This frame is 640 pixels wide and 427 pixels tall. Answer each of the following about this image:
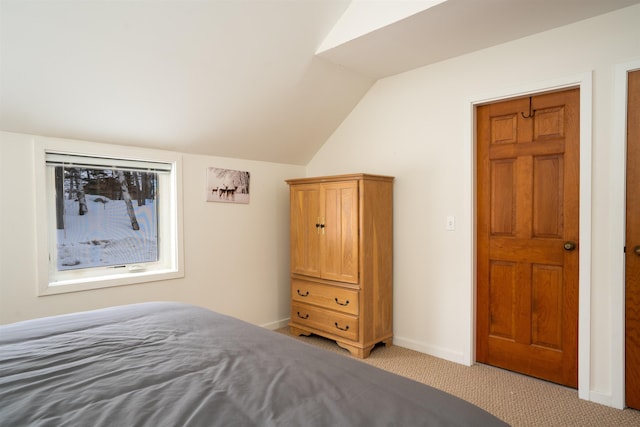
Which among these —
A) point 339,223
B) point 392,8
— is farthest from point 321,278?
point 392,8

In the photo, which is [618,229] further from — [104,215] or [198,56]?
[104,215]

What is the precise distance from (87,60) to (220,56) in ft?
2.55

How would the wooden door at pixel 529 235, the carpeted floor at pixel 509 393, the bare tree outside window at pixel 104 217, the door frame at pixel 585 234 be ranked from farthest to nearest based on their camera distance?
the bare tree outside window at pixel 104 217 < the wooden door at pixel 529 235 < the door frame at pixel 585 234 < the carpeted floor at pixel 509 393

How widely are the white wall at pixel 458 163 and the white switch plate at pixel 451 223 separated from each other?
42 mm

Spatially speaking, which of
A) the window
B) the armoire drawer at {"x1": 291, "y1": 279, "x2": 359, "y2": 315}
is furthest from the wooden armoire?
the window

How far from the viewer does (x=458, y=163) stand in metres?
2.95

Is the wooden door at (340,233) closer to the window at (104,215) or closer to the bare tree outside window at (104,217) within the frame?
the window at (104,215)

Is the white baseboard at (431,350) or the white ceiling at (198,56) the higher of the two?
the white ceiling at (198,56)

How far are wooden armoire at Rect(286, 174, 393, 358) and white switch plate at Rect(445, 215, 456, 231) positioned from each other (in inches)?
20.6

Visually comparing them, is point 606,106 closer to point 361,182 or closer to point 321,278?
point 361,182

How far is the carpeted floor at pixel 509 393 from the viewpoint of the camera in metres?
2.11

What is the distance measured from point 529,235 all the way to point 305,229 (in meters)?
1.84

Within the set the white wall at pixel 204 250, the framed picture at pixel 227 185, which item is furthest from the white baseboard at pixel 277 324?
the framed picture at pixel 227 185

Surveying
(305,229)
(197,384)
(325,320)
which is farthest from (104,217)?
(197,384)
